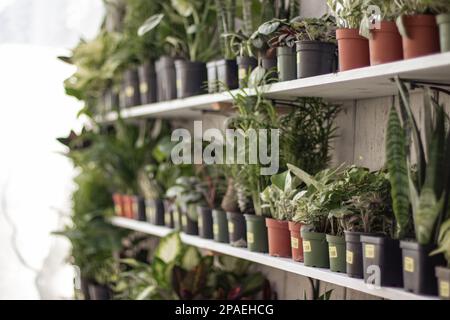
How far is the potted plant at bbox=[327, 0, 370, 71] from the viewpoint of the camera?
6.43ft

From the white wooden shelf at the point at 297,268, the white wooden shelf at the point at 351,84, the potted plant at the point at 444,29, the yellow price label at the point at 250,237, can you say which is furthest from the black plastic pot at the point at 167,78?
the potted plant at the point at 444,29

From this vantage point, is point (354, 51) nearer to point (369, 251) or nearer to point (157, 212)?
point (369, 251)

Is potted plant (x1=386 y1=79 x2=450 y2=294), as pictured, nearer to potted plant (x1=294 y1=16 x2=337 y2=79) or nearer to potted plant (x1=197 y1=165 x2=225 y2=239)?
potted plant (x1=294 y1=16 x2=337 y2=79)

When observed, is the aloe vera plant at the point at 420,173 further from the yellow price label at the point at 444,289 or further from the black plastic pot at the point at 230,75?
the black plastic pot at the point at 230,75

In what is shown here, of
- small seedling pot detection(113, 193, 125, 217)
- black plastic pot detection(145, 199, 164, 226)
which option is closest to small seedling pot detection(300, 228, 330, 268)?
black plastic pot detection(145, 199, 164, 226)

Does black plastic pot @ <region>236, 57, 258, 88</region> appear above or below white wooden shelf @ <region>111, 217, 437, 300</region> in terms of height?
above

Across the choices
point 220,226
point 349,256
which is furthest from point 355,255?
point 220,226

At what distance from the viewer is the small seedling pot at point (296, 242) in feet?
7.20

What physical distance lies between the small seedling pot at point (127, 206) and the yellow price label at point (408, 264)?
202cm

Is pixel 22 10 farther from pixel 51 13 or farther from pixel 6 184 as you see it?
pixel 6 184

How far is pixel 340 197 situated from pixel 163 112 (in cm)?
144

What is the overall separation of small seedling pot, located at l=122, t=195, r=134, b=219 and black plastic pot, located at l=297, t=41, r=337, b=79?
164cm

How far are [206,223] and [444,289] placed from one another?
130cm

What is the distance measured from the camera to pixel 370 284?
6.02 feet
